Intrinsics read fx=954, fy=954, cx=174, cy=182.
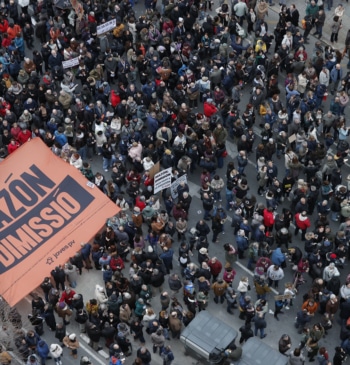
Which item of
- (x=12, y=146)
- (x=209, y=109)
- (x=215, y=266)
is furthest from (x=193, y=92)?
(x=215, y=266)

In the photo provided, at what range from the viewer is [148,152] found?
33281mm

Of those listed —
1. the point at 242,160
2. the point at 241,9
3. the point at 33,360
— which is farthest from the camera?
the point at 241,9

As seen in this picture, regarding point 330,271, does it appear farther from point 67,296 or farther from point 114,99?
point 114,99

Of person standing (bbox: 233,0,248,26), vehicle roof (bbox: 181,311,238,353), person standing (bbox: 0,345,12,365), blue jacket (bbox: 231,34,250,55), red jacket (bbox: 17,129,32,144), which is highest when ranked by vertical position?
person standing (bbox: 233,0,248,26)

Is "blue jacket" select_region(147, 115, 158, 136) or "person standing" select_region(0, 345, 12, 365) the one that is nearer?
"person standing" select_region(0, 345, 12, 365)

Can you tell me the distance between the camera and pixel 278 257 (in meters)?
30.2

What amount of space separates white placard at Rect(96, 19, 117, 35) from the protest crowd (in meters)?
0.20

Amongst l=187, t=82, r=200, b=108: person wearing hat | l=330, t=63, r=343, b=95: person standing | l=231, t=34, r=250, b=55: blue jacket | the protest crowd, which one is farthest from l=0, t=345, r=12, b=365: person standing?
l=330, t=63, r=343, b=95: person standing

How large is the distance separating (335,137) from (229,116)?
4.02 metres

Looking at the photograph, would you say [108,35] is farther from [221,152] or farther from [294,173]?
[294,173]

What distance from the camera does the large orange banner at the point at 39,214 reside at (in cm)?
3088

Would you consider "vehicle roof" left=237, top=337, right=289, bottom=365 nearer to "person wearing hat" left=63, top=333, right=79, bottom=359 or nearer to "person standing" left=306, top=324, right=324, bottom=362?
"person standing" left=306, top=324, right=324, bottom=362

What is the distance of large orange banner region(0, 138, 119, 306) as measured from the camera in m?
30.9

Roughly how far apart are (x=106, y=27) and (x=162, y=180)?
8615 millimetres
